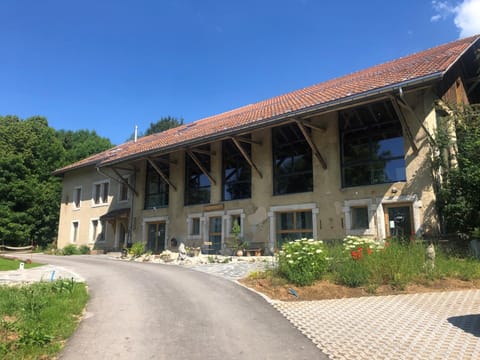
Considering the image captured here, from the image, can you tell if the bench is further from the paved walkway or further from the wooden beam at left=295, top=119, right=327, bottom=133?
the paved walkway

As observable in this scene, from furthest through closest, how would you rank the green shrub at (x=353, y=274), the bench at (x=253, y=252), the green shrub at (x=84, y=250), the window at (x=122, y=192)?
the green shrub at (x=84, y=250)
the window at (x=122, y=192)
the bench at (x=253, y=252)
the green shrub at (x=353, y=274)

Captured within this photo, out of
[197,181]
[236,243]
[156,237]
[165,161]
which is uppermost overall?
[165,161]

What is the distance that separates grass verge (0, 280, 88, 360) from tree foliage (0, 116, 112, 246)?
23719 mm

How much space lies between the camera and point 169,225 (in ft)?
63.2

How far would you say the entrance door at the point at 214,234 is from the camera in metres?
17.2

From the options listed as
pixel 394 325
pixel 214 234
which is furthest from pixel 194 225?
pixel 394 325

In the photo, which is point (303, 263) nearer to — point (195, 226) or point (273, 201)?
point (273, 201)

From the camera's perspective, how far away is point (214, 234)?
57.3 ft

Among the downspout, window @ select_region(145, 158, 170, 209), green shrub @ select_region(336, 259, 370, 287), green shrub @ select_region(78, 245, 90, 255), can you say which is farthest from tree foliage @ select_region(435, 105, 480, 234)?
green shrub @ select_region(78, 245, 90, 255)

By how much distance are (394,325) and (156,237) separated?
53.9 feet

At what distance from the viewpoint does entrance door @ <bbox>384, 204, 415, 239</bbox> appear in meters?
12.2

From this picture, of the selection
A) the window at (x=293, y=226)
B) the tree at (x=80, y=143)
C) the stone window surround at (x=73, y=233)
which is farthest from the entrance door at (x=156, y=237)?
the tree at (x=80, y=143)

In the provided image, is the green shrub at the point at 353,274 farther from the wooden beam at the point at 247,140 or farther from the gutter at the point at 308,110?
the wooden beam at the point at 247,140

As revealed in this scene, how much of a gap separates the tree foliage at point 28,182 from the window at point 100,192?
600 cm
